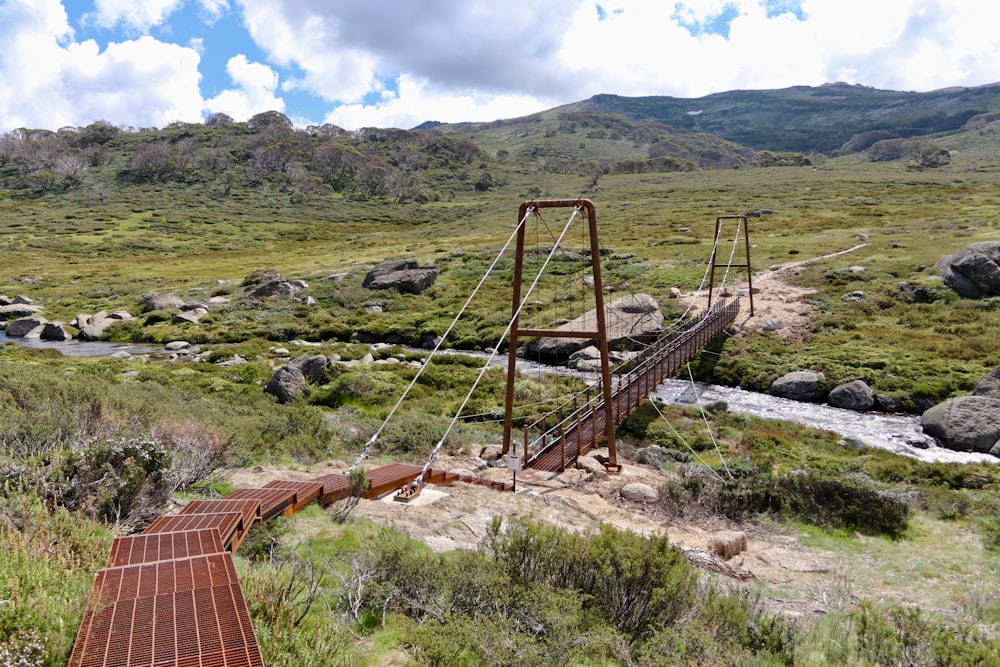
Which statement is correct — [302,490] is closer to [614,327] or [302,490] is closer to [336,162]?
[614,327]

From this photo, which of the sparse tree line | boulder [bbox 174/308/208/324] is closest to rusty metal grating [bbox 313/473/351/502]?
boulder [bbox 174/308/208/324]

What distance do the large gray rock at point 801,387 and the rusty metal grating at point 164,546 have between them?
22.0 m

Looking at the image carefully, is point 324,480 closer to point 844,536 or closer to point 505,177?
point 844,536

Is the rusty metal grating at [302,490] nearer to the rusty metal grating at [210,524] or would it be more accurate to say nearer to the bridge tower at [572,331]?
the rusty metal grating at [210,524]

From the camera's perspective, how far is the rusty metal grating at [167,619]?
3.67m

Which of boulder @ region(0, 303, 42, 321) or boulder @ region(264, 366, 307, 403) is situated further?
boulder @ region(0, 303, 42, 321)

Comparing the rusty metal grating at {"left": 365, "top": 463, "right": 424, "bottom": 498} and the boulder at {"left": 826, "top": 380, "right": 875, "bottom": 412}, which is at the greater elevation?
the rusty metal grating at {"left": 365, "top": 463, "right": 424, "bottom": 498}

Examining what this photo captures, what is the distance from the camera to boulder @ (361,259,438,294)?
1716 inches

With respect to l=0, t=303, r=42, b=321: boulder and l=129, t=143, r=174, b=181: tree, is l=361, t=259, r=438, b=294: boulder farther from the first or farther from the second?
l=129, t=143, r=174, b=181: tree

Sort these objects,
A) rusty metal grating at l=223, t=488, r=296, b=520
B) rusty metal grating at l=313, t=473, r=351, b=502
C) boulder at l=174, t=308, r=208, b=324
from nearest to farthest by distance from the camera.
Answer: rusty metal grating at l=223, t=488, r=296, b=520, rusty metal grating at l=313, t=473, r=351, b=502, boulder at l=174, t=308, r=208, b=324

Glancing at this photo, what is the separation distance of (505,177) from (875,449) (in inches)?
5622

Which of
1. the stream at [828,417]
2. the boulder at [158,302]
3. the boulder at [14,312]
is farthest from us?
the boulder at [158,302]

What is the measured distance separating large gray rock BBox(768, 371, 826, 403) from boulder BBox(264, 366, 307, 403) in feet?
59.8

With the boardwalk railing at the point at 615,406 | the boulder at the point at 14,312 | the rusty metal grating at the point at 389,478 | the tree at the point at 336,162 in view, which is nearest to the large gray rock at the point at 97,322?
the boulder at the point at 14,312
